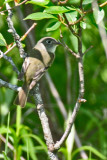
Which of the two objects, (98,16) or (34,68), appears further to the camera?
(34,68)

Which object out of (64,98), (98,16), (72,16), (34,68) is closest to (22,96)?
(34,68)

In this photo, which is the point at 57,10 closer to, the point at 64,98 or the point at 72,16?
the point at 72,16

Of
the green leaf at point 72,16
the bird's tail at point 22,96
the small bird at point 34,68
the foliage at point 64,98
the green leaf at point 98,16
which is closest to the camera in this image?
the green leaf at point 98,16

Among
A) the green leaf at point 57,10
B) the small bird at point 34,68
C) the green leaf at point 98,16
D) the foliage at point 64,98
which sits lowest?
the foliage at point 64,98

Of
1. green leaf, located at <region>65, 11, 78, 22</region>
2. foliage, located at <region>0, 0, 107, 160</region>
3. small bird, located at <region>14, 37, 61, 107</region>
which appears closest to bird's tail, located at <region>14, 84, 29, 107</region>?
small bird, located at <region>14, 37, 61, 107</region>

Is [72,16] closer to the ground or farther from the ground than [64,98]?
farther from the ground

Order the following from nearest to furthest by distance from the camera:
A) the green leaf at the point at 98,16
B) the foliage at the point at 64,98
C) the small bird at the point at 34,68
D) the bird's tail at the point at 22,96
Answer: the green leaf at the point at 98,16, the bird's tail at the point at 22,96, the small bird at the point at 34,68, the foliage at the point at 64,98

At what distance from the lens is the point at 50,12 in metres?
1.91

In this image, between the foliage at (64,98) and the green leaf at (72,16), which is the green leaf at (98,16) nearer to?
the green leaf at (72,16)

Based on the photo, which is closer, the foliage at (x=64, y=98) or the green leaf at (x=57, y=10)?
the green leaf at (x=57, y=10)

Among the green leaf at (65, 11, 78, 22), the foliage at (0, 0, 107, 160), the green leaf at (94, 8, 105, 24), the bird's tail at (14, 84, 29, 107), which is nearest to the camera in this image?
the green leaf at (94, 8, 105, 24)

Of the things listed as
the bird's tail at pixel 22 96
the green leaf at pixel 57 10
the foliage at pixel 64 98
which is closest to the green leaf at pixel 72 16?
the green leaf at pixel 57 10

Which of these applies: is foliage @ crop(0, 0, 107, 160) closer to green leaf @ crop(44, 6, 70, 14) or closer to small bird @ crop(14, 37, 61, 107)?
small bird @ crop(14, 37, 61, 107)

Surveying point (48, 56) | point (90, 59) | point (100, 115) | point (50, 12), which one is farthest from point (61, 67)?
point (50, 12)
